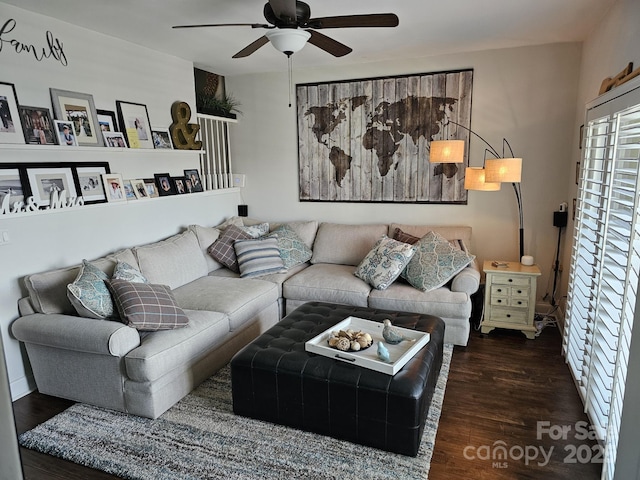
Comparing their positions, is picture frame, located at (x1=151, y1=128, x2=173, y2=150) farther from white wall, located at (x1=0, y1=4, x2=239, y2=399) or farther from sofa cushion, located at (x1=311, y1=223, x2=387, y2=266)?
sofa cushion, located at (x1=311, y1=223, x2=387, y2=266)

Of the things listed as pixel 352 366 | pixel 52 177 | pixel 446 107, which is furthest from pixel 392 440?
pixel 446 107

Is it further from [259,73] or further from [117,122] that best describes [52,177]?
[259,73]

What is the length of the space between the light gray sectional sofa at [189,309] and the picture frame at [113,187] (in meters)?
0.49

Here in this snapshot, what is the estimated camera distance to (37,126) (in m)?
3.10

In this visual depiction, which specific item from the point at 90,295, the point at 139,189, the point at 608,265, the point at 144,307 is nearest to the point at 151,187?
the point at 139,189

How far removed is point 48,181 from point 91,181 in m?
0.36

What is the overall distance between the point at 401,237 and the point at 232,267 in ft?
5.59

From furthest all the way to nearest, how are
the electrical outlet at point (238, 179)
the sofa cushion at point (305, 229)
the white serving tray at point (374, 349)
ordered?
the electrical outlet at point (238, 179)
the sofa cushion at point (305, 229)
the white serving tray at point (374, 349)

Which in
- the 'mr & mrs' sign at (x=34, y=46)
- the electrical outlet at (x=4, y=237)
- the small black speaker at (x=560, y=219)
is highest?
the 'mr & mrs' sign at (x=34, y=46)

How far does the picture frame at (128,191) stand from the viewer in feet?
12.4

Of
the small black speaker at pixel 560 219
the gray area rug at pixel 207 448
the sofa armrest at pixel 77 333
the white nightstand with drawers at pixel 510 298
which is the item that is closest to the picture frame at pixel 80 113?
the sofa armrest at pixel 77 333

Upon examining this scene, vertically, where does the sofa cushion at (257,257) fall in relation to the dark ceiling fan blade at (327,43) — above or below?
below

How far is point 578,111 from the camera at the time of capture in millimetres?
3879

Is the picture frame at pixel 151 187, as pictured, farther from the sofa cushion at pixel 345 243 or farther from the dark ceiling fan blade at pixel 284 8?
the dark ceiling fan blade at pixel 284 8
